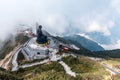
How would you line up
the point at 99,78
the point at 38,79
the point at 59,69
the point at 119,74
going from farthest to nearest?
the point at 59,69, the point at 119,74, the point at 99,78, the point at 38,79

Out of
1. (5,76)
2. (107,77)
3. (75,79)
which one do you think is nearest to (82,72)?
(107,77)

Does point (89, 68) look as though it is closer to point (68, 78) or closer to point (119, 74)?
point (119, 74)

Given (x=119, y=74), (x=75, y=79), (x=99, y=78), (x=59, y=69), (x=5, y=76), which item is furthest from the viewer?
(x=59, y=69)

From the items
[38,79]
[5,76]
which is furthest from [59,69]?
[5,76]

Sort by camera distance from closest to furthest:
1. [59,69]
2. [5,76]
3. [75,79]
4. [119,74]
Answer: [5,76]
[75,79]
[119,74]
[59,69]

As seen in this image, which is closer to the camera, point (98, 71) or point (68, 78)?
point (68, 78)

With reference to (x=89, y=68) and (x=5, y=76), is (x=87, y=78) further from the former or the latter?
(x=5, y=76)

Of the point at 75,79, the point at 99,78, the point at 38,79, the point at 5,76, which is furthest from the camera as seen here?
the point at 99,78

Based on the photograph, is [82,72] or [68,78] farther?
[82,72]
